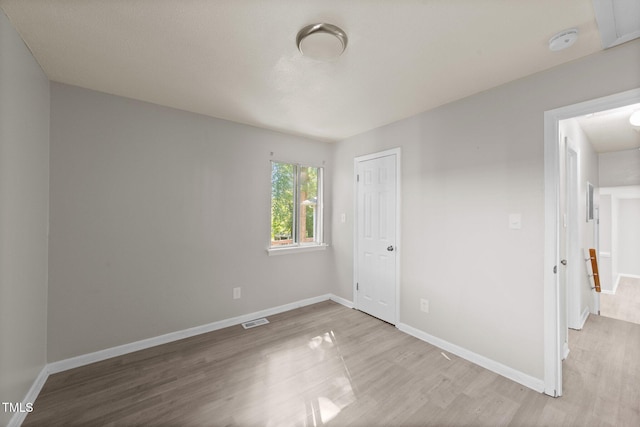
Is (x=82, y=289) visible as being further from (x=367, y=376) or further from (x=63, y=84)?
(x=367, y=376)

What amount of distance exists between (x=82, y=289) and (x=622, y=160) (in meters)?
7.61

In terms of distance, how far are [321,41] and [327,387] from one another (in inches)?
101

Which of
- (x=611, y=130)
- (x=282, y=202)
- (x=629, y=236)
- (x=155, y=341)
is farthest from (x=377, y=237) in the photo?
(x=629, y=236)

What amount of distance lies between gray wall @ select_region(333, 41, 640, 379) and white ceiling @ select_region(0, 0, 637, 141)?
0.20m

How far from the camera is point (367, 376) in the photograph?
2199 mm

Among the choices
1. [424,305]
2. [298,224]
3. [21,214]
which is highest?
[21,214]

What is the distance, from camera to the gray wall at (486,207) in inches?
79.7

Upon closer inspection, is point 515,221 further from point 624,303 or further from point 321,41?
point 624,303

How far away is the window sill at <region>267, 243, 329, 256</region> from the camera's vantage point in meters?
3.52

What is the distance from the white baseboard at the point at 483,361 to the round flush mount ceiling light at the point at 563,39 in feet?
8.13

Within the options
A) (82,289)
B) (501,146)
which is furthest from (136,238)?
(501,146)

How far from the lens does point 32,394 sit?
1.88 m

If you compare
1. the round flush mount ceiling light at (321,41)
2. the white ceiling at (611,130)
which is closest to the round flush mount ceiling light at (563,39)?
the white ceiling at (611,130)

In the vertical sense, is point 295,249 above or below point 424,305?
above
